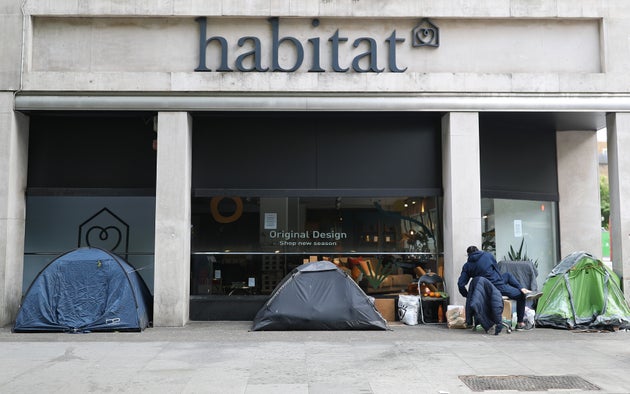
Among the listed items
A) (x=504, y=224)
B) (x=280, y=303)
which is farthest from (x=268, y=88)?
(x=504, y=224)

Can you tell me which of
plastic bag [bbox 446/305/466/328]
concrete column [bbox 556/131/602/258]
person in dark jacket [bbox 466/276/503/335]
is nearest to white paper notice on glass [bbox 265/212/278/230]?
plastic bag [bbox 446/305/466/328]

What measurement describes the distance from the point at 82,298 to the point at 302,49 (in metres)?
6.65

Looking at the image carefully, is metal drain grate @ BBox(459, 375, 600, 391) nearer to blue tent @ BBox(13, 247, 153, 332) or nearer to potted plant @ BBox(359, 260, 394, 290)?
potted plant @ BBox(359, 260, 394, 290)

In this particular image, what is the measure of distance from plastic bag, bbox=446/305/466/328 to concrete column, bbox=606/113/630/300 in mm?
3498

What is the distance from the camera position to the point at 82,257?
1110cm

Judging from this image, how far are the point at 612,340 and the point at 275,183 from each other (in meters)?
7.26

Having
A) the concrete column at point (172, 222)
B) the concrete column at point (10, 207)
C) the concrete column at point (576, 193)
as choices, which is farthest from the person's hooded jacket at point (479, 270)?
the concrete column at point (10, 207)

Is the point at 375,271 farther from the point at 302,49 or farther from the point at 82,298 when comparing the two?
the point at 82,298

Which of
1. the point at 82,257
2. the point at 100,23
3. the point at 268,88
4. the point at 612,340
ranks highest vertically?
the point at 100,23

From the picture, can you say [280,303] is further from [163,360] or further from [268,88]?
[268,88]

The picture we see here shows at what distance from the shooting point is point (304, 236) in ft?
42.6

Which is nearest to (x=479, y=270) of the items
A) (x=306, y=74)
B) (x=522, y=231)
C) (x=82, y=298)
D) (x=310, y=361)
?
(x=310, y=361)

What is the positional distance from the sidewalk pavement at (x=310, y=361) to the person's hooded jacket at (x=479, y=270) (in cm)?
94

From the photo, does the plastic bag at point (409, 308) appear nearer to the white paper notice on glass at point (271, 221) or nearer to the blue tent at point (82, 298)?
the white paper notice on glass at point (271, 221)
